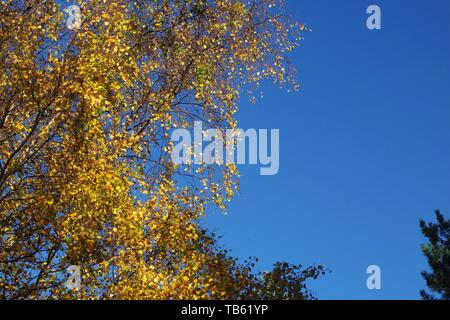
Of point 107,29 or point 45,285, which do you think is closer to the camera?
point 45,285

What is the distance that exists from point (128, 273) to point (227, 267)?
13.2 ft

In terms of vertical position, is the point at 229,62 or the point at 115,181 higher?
the point at 229,62

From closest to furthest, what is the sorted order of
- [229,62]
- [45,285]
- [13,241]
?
[45,285], [13,241], [229,62]

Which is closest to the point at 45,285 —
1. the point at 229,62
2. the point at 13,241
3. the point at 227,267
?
the point at 13,241

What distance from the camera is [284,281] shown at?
76.4ft
